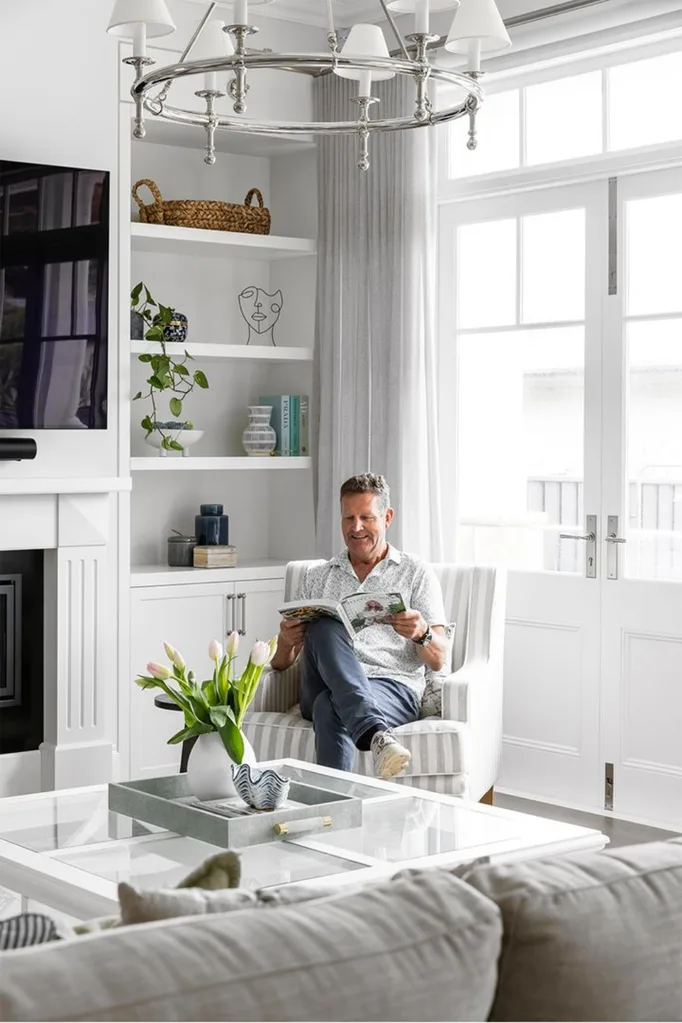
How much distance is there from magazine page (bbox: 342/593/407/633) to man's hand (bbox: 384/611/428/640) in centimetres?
2

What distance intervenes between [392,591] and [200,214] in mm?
1863

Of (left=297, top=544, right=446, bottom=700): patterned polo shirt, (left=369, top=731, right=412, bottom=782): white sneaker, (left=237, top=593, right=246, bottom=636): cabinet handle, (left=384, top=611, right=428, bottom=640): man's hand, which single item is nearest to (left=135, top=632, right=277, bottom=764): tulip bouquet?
(left=369, top=731, right=412, bottom=782): white sneaker

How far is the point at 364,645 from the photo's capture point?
436 centimetres

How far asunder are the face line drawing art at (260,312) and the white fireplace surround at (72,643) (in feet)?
4.34

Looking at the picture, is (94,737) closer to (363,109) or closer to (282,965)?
(363,109)

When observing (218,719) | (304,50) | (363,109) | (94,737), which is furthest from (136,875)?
(304,50)

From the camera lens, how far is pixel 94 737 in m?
4.85

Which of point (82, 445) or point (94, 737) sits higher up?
point (82, 445)

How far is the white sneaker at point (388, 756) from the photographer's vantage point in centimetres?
370

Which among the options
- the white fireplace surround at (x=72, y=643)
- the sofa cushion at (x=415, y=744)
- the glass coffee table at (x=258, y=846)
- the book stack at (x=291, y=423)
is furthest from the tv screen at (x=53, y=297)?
the glass coffee table at (x=258, y=846)

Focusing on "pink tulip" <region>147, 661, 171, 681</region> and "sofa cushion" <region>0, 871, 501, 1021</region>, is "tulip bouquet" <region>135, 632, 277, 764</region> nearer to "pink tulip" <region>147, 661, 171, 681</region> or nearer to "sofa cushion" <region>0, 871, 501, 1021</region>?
"pink tulip" <region>147, 661, 171, 681</region>

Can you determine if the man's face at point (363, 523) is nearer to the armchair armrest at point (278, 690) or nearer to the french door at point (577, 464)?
the armchair armrest at point (278, 690)

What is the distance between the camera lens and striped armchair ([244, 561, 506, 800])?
4020 mm

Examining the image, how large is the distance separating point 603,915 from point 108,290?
3.82m
